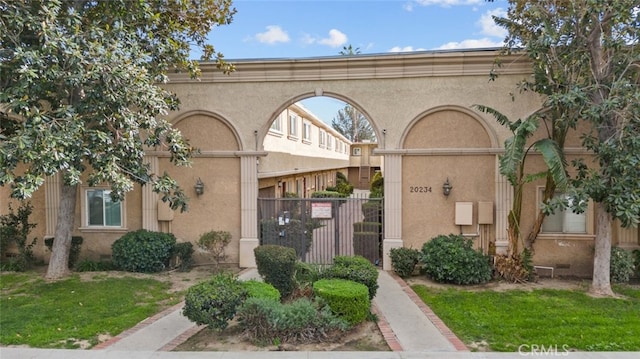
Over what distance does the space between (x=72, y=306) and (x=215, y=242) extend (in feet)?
12.8

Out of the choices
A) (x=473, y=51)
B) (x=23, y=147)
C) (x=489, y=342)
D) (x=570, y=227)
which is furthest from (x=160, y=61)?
(x=570, y=227)

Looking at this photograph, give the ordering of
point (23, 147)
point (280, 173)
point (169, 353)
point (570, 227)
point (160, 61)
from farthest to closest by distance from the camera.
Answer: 1. point (280, 173)
2. point (570, 227)
3. point (160, 61)
4. point (23, 147)
5. point (169, 353)

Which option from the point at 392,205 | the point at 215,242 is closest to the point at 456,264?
the point at 392,205

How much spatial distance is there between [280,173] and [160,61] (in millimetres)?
8902

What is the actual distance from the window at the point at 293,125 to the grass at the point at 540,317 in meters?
16.4

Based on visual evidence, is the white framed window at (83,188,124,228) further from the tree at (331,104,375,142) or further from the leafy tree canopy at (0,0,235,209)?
the tree at (331,104,375,142)

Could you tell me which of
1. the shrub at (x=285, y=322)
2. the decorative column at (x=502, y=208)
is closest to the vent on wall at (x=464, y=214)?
the decorative column at (x=502, y=208)

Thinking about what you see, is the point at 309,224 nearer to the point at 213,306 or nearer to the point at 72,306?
the point at 213,306

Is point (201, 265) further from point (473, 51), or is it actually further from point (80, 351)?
point (473, 51)

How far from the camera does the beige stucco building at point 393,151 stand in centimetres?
1088

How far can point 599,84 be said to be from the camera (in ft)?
28.0

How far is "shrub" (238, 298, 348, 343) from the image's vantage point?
613 centimetres

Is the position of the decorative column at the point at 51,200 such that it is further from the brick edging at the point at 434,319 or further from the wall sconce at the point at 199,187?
the brick edging at the point at 434,319

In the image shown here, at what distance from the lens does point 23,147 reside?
696 cm
